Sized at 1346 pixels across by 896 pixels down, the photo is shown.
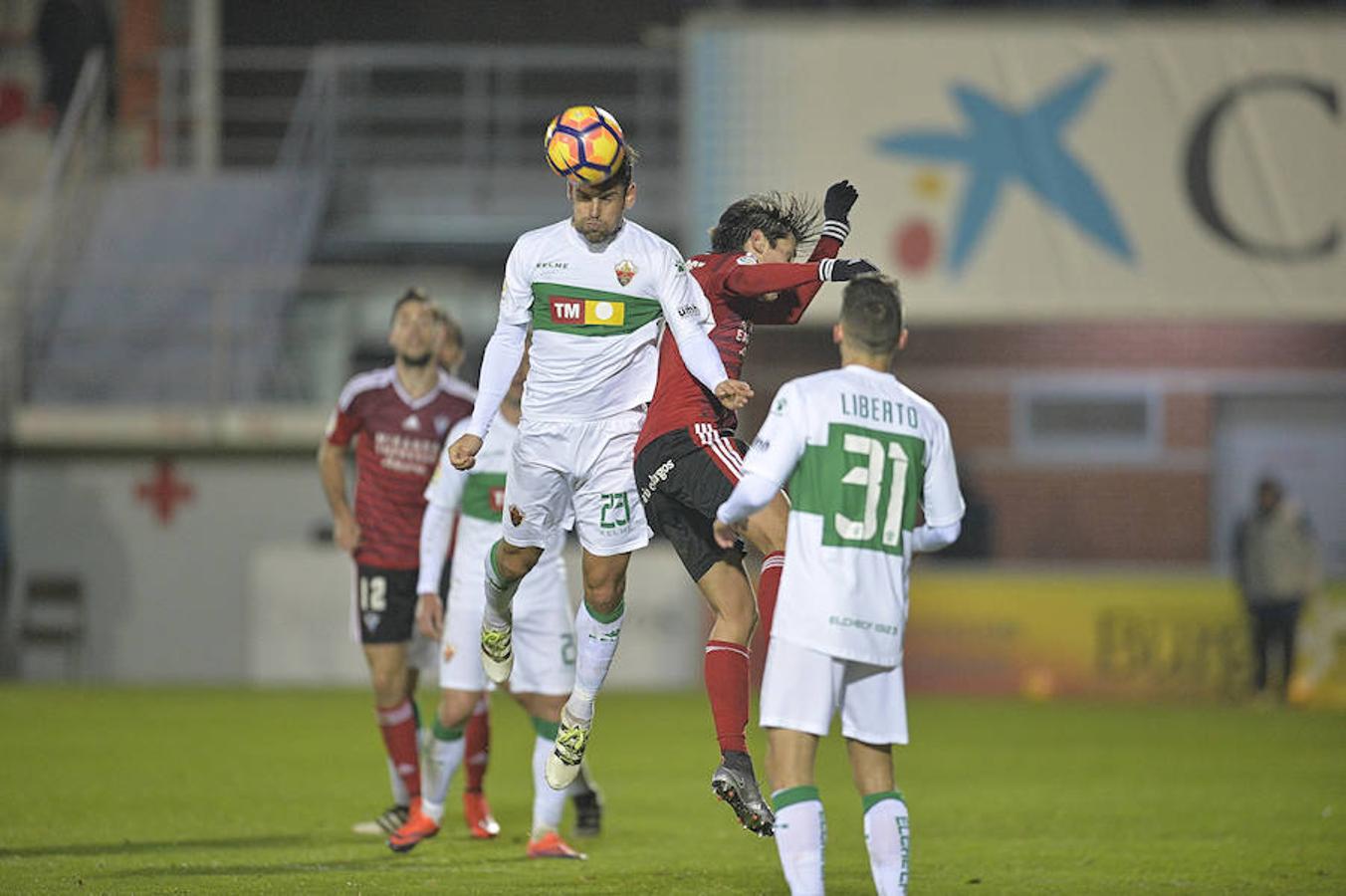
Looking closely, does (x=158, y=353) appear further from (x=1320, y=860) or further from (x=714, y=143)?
(x=1320, y=860)

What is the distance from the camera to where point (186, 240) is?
2398 cm

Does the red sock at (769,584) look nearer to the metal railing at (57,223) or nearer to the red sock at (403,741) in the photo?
the red sock at (403,741)

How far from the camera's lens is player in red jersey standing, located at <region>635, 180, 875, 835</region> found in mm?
7906

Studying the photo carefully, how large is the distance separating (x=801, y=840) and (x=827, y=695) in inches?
18.3

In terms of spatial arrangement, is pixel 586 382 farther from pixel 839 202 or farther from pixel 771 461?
pixel 771 461

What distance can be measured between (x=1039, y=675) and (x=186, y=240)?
10.5 meters

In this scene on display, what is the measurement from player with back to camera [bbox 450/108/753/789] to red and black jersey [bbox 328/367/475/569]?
1776 millimetres

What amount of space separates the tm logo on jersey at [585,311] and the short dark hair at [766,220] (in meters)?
0.65

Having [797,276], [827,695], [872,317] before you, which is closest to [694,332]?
[797,276]

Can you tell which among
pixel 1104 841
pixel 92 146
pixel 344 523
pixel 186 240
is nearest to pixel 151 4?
pixel 92 146

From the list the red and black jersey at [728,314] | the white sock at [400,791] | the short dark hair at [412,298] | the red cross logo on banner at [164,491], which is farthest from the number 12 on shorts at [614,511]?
the red cross logo on banner at [164,491]

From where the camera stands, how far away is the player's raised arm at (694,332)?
7.79 m

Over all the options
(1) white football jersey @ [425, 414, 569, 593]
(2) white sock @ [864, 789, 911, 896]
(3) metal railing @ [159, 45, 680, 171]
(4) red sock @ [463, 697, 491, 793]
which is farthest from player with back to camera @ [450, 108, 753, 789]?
(3) metal railing @ [159, 45, 680, 171]

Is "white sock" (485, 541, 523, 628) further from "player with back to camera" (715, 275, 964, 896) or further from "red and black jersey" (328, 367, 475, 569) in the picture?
"player with back to camera" (715, 275, 964, 896)
